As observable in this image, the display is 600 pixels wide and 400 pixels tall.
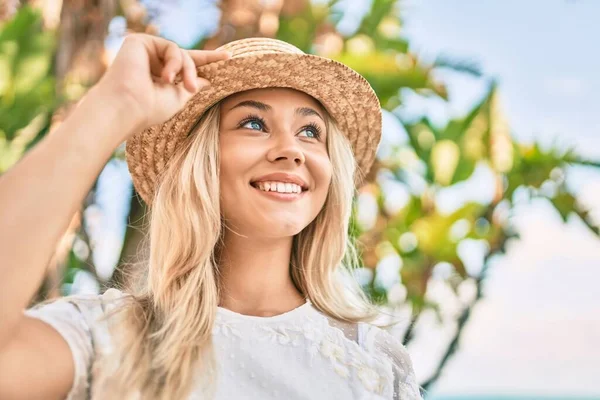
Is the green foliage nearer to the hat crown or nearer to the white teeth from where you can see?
the hat crown

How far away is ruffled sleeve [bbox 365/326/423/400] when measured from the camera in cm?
233

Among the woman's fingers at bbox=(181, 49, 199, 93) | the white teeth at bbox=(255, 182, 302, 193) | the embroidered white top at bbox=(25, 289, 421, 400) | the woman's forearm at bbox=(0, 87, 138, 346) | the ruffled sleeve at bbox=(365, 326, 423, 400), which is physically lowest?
the ruffled sleeve at bbox=(365, 326, 423, 400)

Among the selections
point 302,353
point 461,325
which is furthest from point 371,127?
point 461,325

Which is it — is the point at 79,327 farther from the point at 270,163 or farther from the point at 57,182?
the point at 270,163

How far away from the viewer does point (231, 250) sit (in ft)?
7.83

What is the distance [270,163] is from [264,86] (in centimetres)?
23

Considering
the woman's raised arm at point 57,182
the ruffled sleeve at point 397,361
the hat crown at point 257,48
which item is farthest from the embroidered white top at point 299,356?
the hat crown at point 257,48

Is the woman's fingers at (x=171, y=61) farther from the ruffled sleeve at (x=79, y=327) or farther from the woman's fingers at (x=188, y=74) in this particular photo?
the ruffled sleeve at (x=79, y=327)

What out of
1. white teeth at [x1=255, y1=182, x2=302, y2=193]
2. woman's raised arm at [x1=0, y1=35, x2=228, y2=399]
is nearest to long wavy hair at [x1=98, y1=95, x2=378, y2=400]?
white teeth at [x1=255, y1=182, x2=302, y2=193]

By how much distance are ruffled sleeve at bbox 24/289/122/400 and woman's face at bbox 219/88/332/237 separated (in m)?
0.48

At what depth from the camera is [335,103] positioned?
251 cm

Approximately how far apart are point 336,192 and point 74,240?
4.49 metres

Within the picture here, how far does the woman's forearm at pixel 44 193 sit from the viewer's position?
144 centimetres

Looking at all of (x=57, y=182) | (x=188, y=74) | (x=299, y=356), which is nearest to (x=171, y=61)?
(x=188, y=74)
